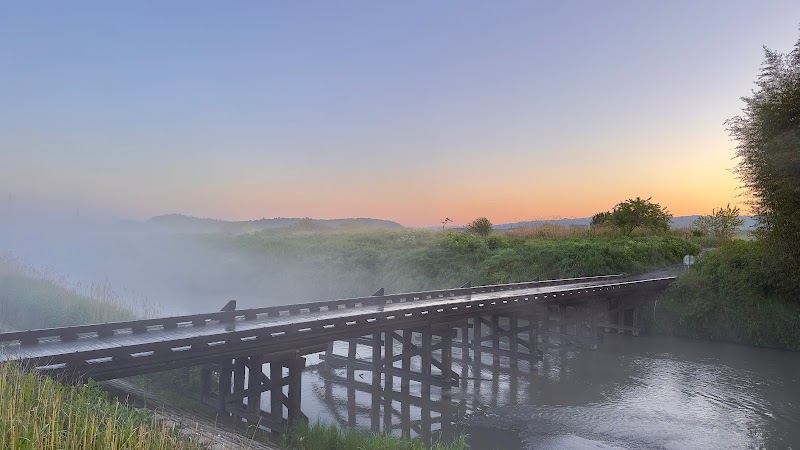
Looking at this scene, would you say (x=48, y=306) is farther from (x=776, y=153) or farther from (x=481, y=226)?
(x=481, y=226)

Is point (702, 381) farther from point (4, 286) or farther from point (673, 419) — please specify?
point (4, 286)

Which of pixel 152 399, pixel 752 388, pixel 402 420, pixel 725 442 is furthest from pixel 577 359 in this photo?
pixel 152 399

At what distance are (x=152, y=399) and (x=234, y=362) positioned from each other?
1.76 meters

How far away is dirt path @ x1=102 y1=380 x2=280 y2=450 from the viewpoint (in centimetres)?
788

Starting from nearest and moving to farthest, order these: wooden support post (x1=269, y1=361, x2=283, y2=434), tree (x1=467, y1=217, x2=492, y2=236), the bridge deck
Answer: the bridge deck → wooden support post (x1=269, y1=361, x2=283, y2=434) → tree (x1=467, y1=217, x2=492, y2=236)

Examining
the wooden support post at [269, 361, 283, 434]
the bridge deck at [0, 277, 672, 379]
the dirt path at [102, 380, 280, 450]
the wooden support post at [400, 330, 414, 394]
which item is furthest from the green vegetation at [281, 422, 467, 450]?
the wooden support post at [400, 330, 414, 394]

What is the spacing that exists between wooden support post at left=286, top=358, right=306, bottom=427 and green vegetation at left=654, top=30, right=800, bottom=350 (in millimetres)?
19618

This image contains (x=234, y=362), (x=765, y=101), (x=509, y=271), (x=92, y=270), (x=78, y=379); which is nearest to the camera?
(x=78, y=379)

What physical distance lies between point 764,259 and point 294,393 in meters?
21.8

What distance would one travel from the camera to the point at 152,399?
38.2 feet

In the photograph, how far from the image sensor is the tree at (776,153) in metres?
21.7

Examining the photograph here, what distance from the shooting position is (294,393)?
11.5m

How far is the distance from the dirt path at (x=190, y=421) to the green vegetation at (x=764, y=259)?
2119cm

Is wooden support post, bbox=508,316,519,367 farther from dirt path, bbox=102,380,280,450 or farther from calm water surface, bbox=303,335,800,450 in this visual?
dirt path, bbox=102,380,280,450
